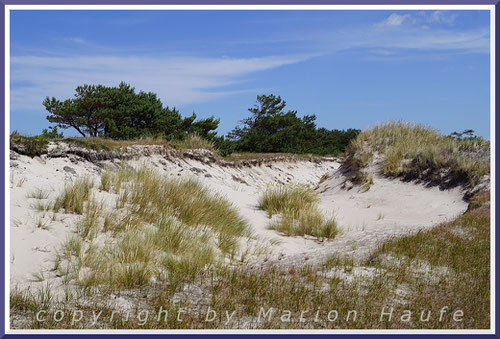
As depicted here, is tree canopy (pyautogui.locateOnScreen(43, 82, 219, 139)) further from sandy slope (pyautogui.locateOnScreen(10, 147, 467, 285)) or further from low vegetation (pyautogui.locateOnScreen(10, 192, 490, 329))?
low vegetation (pyautogui.locateOnScreen(10, 192, 490, 329))

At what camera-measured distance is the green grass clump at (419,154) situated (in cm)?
1318

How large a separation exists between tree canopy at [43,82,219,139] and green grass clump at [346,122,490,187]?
10227 mm

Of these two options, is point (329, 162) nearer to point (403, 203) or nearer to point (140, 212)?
point (403, 203)

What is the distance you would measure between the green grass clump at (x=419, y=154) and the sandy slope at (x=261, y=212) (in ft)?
1.84

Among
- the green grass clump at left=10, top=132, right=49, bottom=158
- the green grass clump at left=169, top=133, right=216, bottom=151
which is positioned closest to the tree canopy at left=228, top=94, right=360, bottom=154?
the green grass clump at left=169, top=133, right=216, bottom=151

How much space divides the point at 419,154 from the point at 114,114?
15222 millimetres

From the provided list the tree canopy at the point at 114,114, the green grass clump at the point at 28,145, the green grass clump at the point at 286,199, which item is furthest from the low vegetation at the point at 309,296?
the tree canopy at the point at 114,114

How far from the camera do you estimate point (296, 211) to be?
10445 millimetres

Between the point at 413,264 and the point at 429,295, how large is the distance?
1.30 meters

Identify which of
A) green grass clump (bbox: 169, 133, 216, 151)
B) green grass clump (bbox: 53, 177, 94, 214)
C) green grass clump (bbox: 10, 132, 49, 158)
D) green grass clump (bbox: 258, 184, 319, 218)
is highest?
green grass clump (bbox: 169, 133, 216, 151)

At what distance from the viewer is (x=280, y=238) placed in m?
8.74

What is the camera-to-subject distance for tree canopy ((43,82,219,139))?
75.7ft

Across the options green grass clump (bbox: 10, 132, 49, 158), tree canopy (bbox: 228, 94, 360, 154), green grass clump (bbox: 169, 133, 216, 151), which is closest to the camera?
green grass clump (bbox: 10, 132, 49, 158)

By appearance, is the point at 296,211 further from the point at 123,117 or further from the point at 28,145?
the point at 123,117
